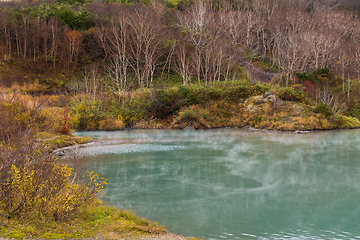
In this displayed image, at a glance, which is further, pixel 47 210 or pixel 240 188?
pixel 240 188

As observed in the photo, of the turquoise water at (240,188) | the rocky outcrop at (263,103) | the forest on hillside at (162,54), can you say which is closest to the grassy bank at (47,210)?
the turquoise water at (240,188)

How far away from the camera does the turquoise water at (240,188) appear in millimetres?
7695

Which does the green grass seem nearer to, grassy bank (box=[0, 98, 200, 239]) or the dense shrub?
grassy bank (box=[0, 98, 200, 239])

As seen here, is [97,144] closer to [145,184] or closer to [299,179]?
[145,184]

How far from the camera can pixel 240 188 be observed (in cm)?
1091

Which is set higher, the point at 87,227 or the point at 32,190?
the point at 32,190

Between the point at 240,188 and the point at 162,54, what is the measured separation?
3428 cm

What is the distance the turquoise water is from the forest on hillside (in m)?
14.6

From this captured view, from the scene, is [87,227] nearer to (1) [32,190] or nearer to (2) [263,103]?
(1) [32,190]

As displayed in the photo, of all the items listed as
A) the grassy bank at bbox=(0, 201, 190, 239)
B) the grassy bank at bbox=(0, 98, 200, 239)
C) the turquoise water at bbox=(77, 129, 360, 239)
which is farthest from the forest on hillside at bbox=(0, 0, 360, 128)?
the grassy bank at bbox=(0, 201, 190, 239)

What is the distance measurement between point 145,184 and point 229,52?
3794cm

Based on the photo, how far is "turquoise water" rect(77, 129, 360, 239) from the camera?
770 cm

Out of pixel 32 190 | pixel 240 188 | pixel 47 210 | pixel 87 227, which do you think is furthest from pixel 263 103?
pixel 32 190

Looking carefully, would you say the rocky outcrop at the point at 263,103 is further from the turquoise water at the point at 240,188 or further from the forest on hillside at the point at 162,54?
the turquoise water at the point at 240,188
